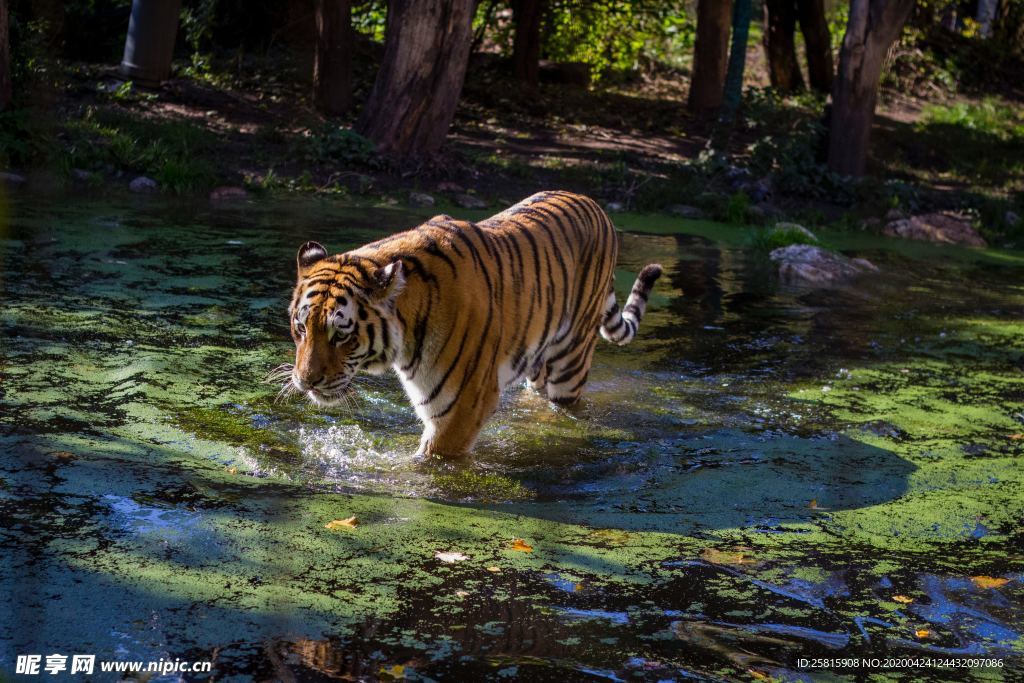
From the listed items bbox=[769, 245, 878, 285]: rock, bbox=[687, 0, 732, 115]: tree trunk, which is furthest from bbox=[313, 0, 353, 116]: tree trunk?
bbox=[769, 245, 878, 285]: rock

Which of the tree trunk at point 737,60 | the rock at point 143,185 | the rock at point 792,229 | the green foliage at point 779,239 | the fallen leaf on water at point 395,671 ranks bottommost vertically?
the fallen leaf on water at point 395,671

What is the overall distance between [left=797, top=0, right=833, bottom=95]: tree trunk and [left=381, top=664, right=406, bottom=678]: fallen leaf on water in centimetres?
1783

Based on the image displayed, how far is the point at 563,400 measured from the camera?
5633 millimetres

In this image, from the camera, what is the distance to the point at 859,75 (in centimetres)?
1367

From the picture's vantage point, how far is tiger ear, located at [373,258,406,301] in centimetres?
390

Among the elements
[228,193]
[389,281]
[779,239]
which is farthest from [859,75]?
[389,281]

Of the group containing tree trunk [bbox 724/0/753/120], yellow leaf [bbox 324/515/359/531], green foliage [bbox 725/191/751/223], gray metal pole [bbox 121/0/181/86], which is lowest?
yellow leaf [bbox 324/515/359/531]

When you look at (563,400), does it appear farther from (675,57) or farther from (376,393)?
(675,57)

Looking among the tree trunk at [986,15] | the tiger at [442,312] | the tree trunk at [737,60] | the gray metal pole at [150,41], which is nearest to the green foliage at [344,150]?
the gray metal pole at [150,41]

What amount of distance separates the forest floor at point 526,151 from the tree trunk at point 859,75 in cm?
35

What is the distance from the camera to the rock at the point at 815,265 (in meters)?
9.83

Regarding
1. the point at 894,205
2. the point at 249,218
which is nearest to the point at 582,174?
the point at 894,205

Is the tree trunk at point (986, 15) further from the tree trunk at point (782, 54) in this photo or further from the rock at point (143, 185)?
the rock at point (143, 185)

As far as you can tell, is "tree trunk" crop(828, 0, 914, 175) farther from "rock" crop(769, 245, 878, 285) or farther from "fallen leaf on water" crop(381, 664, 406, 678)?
"fallen leaf on water" crop(381, 664, 406, 678)
